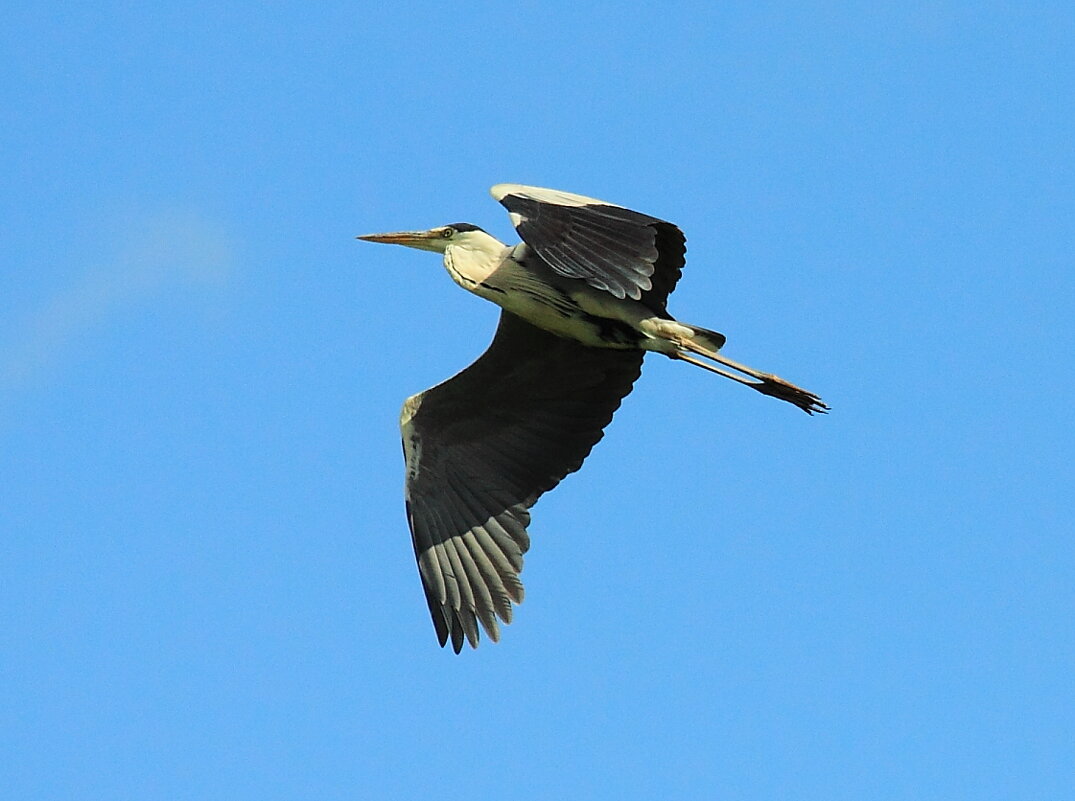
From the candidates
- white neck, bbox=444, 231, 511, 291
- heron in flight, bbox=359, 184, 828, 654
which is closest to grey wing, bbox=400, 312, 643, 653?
heron in flight, bbox=359, 184, 828, 654

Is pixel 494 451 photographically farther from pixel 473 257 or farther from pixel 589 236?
pixel 589 236

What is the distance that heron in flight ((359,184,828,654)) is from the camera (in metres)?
9.88

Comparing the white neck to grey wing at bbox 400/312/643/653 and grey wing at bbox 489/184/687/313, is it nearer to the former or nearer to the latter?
grey wing at bbox 400/312/643/653

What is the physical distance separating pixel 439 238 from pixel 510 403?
44.0 inches

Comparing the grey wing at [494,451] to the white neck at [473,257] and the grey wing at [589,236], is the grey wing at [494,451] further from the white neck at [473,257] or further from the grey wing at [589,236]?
the grey wing at [589,236]

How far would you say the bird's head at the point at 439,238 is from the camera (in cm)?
1034

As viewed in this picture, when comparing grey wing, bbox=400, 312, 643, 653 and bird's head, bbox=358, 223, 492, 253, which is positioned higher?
bird's head, bbox=358, 223, 492, 253

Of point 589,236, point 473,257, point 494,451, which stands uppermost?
point 473,257

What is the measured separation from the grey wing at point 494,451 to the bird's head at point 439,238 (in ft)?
1.72

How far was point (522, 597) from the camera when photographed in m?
10.5

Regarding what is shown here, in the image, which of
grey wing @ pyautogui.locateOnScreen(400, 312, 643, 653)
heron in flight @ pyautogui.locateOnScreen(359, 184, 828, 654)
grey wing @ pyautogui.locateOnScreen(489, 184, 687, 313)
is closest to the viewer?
grey wing @ pyautogui.locateOnScreen(489, 184, 687, 313)

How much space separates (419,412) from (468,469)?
0.48 meters

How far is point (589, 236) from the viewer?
845 cm

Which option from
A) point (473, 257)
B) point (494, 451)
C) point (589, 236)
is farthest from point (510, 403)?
point (589, 236)
